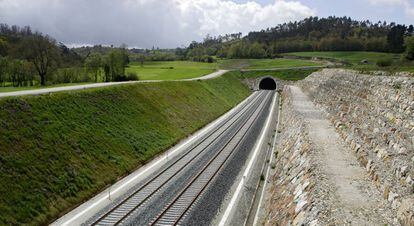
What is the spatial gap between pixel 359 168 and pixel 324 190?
12.7 feet

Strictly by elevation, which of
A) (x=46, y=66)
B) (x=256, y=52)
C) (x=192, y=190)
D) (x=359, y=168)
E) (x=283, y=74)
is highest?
(x=256, y=52)

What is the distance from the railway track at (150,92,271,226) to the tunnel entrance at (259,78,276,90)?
73.1 m

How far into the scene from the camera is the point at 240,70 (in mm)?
110562

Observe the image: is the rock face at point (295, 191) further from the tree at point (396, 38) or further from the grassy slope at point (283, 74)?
the tree at point (396, 38)

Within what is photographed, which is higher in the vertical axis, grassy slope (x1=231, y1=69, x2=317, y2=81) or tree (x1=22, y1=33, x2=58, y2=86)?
A: tree (x1=22, y1=33, x2=58, y2=86)

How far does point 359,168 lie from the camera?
17703 mm

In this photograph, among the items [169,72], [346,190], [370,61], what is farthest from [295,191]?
[169,72]

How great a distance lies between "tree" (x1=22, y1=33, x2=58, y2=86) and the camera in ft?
204

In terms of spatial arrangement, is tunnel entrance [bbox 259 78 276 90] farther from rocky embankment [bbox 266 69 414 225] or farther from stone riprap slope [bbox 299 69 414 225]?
rocky embankment [bbox 266 69 414 225]

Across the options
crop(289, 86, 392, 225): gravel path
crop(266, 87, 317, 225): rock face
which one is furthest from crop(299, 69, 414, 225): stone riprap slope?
crop(266, 87, 317, 225): rock face

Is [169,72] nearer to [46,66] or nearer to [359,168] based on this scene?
[46,66]

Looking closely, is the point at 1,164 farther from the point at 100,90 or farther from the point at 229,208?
the point at 100,90

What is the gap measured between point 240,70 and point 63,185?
9341 centimetres

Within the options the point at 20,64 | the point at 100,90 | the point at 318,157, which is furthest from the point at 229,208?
the point at 20,64
